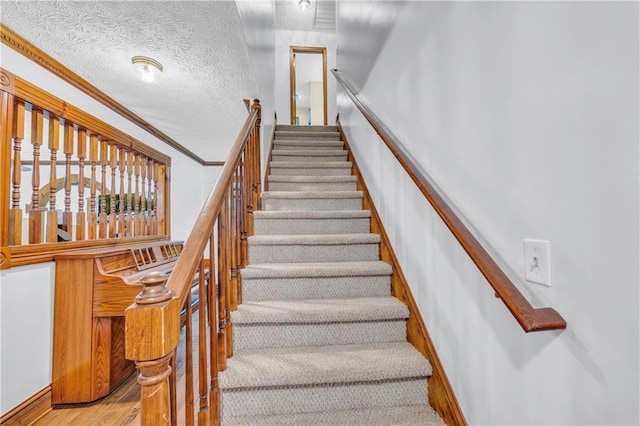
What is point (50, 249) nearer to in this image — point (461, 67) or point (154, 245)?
point (154, 245)

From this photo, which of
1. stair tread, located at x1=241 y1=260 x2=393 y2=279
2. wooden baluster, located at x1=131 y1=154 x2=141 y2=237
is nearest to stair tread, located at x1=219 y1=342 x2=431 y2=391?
stair tread, located at x1=241 y1=260 x2=393 y2=279

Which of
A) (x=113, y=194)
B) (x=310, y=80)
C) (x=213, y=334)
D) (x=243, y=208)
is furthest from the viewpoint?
(x=310, y=80)

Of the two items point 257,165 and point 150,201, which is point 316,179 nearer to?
point 257,165

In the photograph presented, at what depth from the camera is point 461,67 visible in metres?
1.10

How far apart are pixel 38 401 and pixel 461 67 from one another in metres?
2.78

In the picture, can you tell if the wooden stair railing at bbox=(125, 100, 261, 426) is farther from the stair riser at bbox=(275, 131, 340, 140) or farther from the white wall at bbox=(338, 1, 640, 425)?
the stair riser at bbox=(275, 131, 340, 140)

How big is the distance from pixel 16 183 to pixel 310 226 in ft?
5.75

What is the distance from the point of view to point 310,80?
260 inches

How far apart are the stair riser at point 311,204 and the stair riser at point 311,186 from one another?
29 centimetres

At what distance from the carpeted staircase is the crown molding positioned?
1.71m

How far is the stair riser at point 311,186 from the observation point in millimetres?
2805

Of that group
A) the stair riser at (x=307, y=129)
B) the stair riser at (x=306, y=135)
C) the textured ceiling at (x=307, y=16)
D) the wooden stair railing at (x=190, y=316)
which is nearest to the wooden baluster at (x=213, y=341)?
the wooden stair railing at (x=190, y=316)

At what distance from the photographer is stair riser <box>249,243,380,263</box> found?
1984 mm

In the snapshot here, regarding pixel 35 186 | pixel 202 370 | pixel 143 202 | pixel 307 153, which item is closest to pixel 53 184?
pixel 35 186
